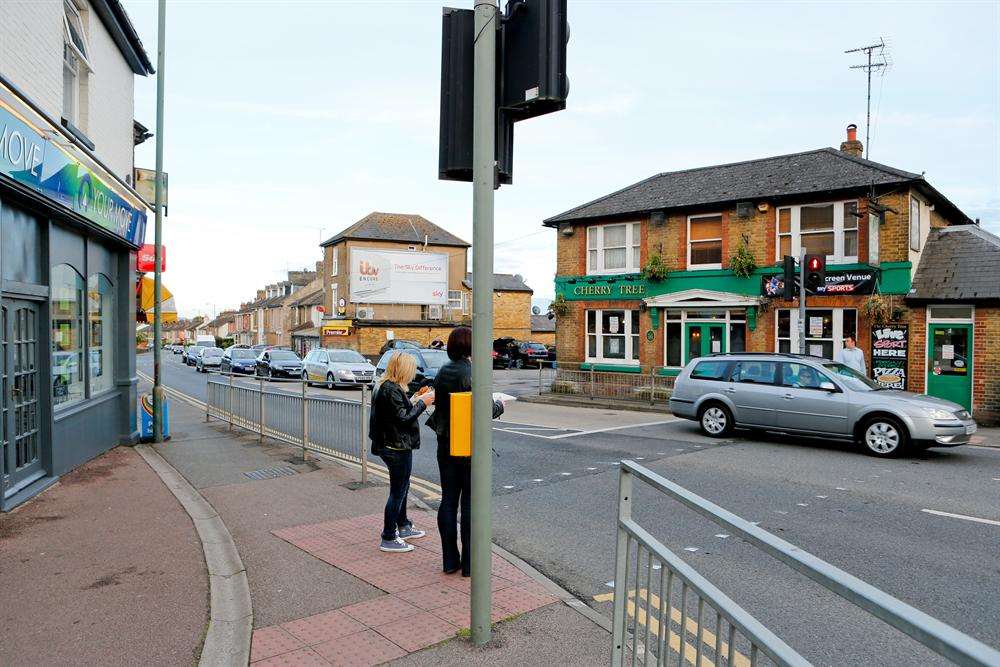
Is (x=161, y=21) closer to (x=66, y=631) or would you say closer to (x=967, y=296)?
(x=66, y=631)

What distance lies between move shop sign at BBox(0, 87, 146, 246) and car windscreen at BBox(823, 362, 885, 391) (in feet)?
38.9

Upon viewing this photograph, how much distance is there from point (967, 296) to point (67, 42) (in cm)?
1838

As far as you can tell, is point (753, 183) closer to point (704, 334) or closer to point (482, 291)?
point (704, 334)

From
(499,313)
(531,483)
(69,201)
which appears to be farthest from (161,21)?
(499,313)

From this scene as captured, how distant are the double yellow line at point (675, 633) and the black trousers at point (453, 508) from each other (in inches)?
42.1

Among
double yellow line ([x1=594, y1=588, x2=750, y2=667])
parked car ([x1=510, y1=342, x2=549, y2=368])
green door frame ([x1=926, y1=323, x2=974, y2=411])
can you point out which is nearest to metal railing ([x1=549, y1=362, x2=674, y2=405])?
green door frame ([x1=926, y1=323, x2=974, y2=411])

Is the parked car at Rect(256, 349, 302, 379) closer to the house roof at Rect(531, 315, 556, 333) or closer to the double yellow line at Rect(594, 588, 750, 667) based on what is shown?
the house roof at Rect(531, 315, 556, 333)

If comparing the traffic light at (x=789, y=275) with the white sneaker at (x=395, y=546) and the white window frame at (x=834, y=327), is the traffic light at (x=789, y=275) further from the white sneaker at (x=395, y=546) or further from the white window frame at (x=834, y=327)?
the white sneaker at (x=395, y=546)

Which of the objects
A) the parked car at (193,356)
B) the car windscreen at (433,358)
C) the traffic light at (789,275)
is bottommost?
the parked car at (193,356)

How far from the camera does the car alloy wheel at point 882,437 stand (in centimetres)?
1076

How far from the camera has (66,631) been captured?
13.6 ft

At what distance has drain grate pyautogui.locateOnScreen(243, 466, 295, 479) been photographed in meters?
8.97

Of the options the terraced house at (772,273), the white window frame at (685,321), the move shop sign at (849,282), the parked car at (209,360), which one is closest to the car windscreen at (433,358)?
the terraced house at (772,273)

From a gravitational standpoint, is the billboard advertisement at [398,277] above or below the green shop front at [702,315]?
above
